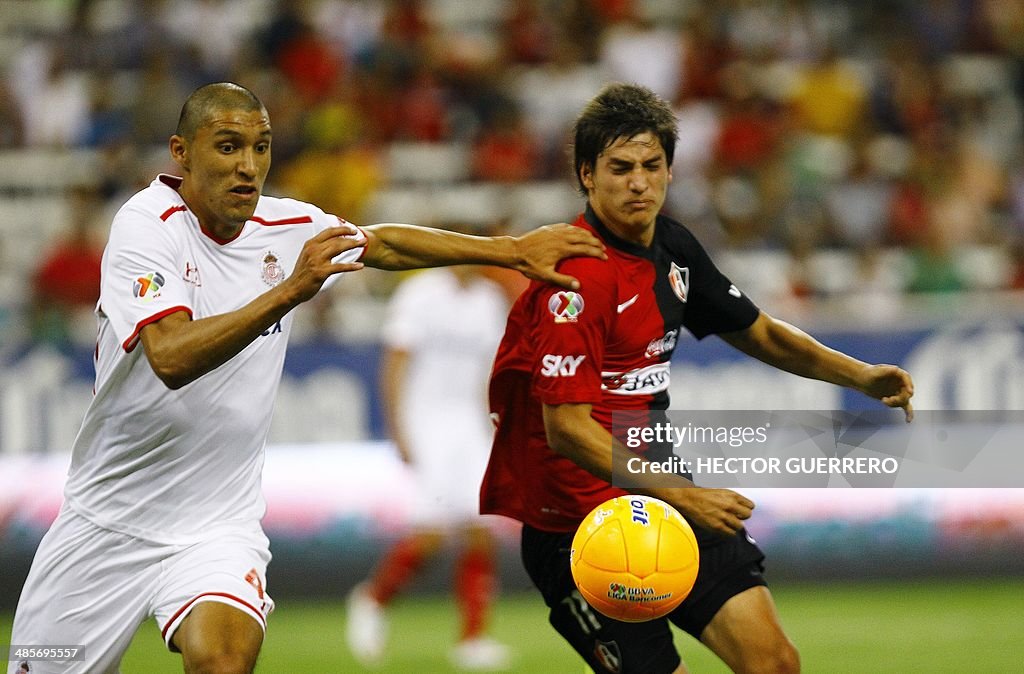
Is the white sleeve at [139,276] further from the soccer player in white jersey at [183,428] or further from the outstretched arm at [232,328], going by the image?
the outstretched arm at [232,328]

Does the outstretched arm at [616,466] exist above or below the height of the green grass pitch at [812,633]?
above

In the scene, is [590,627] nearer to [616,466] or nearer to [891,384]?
[616,466]

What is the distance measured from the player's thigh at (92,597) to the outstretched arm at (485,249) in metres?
1.40

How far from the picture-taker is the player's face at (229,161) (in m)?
5.35

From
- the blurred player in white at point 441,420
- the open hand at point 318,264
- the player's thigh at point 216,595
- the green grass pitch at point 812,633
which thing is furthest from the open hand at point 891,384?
the blurred player in white at point 441,420

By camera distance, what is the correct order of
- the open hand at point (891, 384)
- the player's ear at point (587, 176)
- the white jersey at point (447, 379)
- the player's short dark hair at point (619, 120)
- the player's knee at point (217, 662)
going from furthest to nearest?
the white jersey at point (447, 379), the open hand at point (891, 384), the player's ear at point (587, 176), the player's short dark hair at point (619, 120), the player's knee at point (217, 662)

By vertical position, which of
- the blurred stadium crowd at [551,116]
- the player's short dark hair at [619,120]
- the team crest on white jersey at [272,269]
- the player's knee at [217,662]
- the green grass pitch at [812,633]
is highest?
the blurred stadium crowd at [551,116]

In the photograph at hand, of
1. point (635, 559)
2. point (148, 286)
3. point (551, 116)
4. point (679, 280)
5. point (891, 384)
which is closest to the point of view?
point (148, 286)

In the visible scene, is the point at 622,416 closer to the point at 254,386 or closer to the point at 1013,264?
the point at 254,386

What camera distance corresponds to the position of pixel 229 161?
211 inches

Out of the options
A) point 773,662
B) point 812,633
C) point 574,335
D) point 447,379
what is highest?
point 574,335

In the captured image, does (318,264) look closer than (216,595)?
Yes

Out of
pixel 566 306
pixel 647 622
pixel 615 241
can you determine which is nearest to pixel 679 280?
pixel 615 241

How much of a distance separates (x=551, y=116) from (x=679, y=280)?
9313mm
